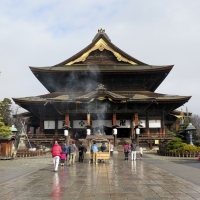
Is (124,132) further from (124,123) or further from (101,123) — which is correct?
(101,123)

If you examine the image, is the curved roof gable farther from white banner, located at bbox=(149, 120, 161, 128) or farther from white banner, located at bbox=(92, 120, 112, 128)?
white banner, located at bbox=(92, 120, 112, 128)

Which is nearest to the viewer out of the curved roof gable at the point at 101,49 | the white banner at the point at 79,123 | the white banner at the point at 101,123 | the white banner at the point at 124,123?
the white banner at the point at 101,123

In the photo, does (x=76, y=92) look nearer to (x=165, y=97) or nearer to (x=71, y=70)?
(x=71, y=70)

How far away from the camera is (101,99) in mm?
36188

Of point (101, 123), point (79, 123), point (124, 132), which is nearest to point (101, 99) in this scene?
point (101, 123)

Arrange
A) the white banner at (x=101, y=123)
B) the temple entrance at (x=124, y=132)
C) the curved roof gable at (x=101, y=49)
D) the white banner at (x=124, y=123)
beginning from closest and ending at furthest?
the white banner at (x=101, y=123) → the white banner at (x=124, y=123) → the temple entrance at (x=124, y=132) → the curved roof gable at (x=101, y=49)

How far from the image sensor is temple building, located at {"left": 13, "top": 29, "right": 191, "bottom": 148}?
121 feet

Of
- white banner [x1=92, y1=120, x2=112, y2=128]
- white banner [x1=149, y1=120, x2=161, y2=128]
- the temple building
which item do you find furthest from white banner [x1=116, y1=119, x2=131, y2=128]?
white banner [x1=149, y1=120, x2=161, y2=128]

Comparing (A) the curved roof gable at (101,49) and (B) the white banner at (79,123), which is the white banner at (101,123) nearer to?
(B) the white banner at (79,123)

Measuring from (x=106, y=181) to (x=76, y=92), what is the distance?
3269 cm

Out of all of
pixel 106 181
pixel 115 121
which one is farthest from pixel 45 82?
pixel 106 181

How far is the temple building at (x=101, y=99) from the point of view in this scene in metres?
36.8

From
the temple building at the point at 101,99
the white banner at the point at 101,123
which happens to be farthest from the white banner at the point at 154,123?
the white banner at the point at 101,123

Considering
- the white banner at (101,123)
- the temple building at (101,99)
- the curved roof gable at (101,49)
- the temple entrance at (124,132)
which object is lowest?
the temple entrance at (124,132)
